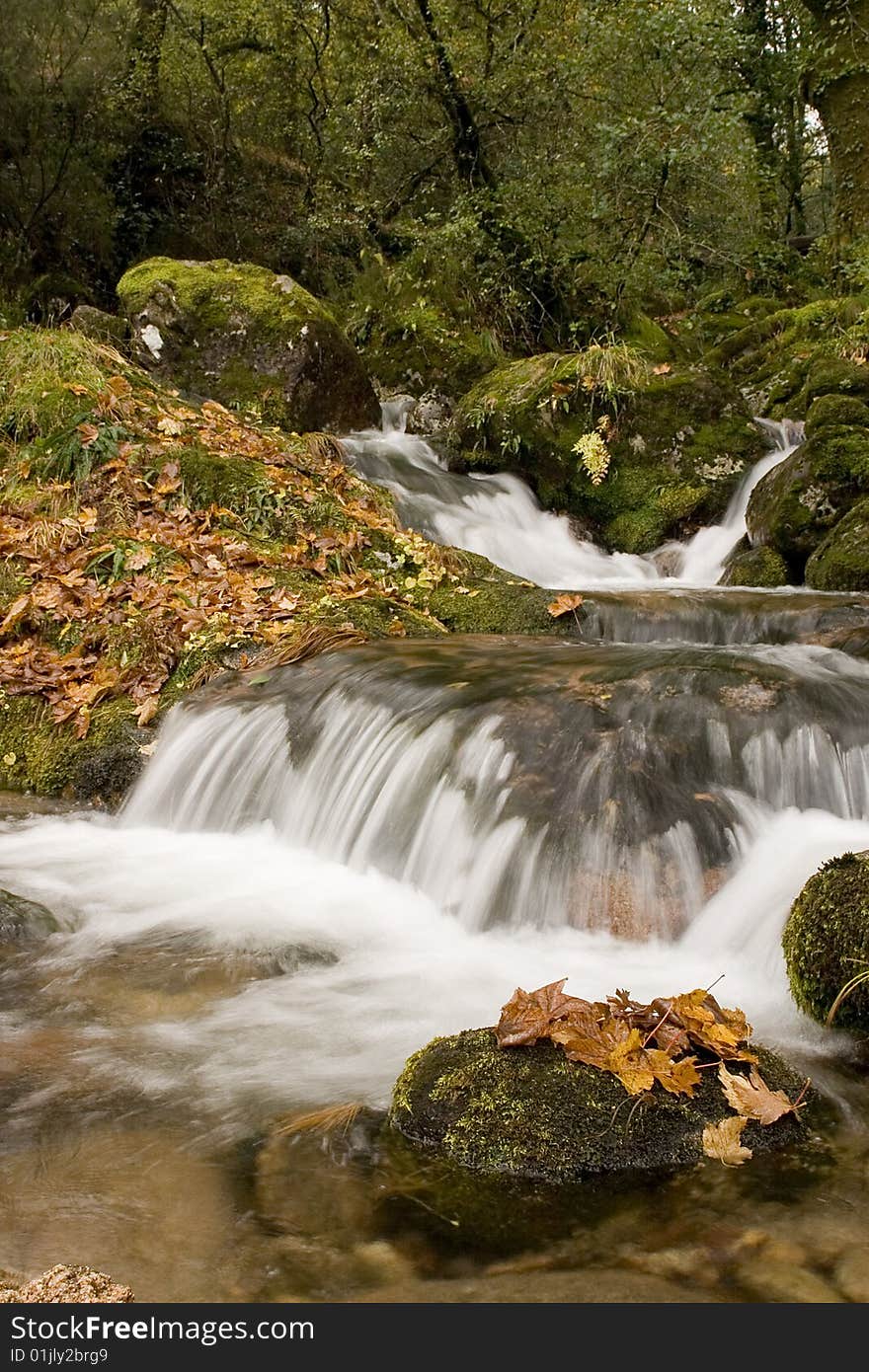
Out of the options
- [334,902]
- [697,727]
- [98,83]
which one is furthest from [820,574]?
[98,83]

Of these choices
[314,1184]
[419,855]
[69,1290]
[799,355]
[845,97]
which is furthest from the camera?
[845,97]

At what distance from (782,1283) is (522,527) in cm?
897

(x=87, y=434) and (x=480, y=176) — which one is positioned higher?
(x=480, y=176)

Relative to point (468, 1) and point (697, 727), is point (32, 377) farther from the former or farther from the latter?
point (468, 1)

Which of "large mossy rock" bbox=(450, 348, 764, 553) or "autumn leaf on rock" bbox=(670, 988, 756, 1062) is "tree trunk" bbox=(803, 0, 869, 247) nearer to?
"large mossy rock" bbox=(450, 348, 764, 553)

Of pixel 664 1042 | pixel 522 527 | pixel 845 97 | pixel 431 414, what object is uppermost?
pixel 845 97

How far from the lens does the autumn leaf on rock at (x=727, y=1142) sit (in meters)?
2.56

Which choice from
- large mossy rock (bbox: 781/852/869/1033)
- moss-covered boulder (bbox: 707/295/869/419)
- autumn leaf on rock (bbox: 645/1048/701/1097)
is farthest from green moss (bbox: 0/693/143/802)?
moss-covered boulder (bbox: 707/295/869/419)

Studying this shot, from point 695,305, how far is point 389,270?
5.95 meters

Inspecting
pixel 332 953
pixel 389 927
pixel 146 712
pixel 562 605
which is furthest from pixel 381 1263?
pixel 562 605

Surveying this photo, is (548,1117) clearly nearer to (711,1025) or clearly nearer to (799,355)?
(711,1025)

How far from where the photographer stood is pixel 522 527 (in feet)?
35.1

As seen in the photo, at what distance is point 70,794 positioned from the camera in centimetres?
605

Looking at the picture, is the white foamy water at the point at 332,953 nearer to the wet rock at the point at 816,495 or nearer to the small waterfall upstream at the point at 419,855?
the small waterfall upstream at the point at 419,855
